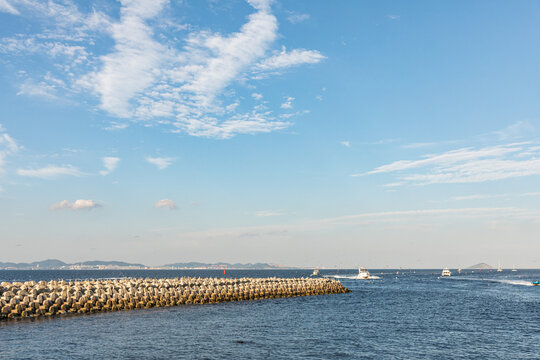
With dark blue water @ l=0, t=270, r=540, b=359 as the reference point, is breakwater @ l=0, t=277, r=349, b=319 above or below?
above

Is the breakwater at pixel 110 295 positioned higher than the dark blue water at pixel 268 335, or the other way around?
the breakwater at pixel 110 295

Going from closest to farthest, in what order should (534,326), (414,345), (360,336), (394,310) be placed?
(414,345), (360,336), (534,326), (394,310)

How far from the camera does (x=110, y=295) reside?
143ft

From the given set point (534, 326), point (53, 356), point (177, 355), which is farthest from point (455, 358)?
point (53, 356)

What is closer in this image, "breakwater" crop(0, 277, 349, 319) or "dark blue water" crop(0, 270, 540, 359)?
"dark blue water" crop(0, 270, 540, 359)

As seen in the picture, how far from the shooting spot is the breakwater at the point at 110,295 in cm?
3662

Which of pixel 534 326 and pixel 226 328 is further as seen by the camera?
pixel 534 326

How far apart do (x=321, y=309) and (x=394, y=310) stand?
8299 mm

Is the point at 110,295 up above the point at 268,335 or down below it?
above

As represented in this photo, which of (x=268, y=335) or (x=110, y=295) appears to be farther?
(x=110, y=295)

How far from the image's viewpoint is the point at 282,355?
24359 mm

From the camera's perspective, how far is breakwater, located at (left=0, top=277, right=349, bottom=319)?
120ft

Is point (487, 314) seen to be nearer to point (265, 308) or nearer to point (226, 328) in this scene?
point (265, 308)

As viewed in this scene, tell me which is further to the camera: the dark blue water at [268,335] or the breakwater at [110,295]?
the breakwater at [110,295]
